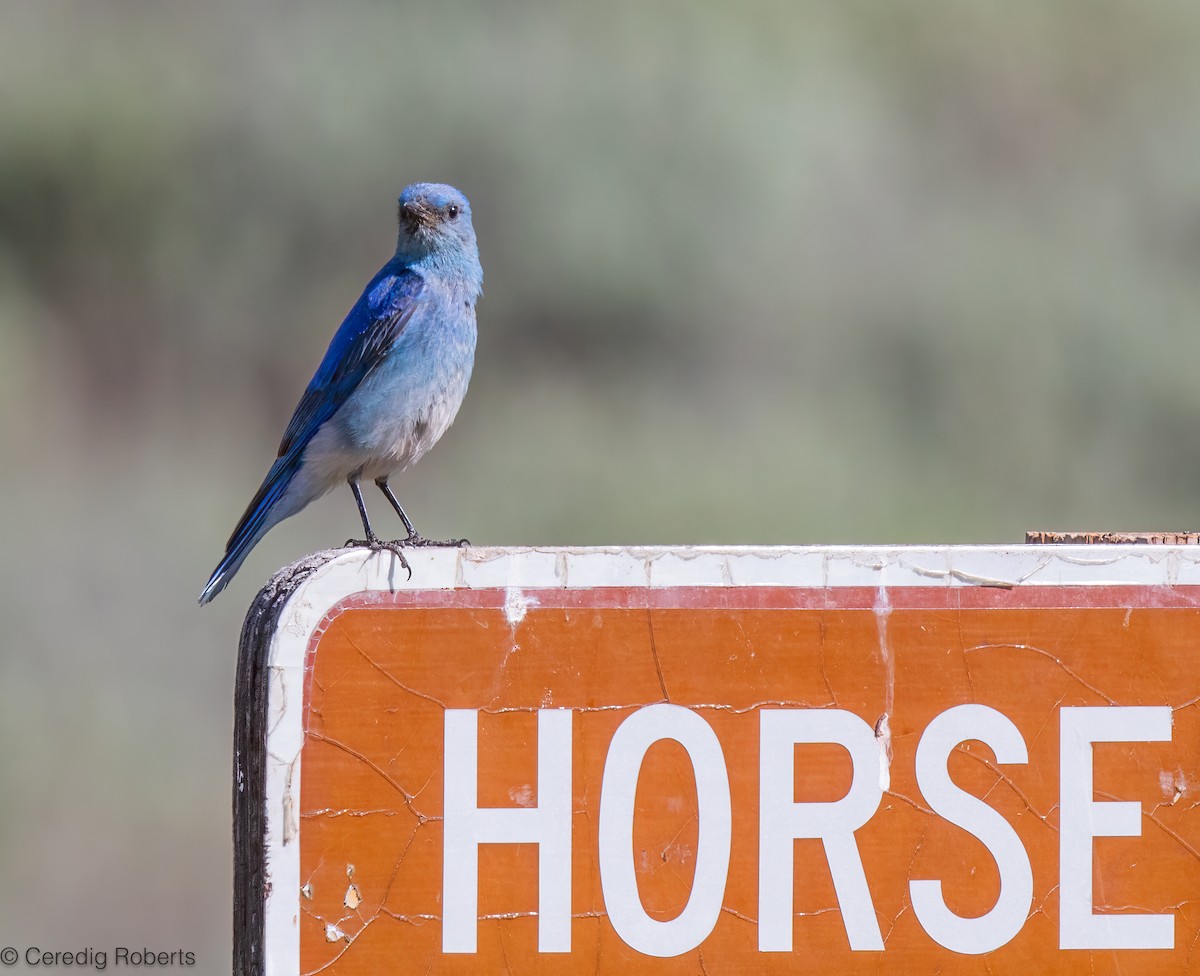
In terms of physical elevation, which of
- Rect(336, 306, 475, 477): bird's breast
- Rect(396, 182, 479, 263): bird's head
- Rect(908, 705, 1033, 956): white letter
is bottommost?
Rect(908, 705, 1033, 956): white letter

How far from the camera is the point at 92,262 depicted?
880cm

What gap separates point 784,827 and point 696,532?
18.9 ft

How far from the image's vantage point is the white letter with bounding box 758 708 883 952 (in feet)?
6.47

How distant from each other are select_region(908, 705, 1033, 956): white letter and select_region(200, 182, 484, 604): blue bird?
229 cm

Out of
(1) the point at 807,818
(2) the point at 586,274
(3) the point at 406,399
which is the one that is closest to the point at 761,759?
(1) the point at 807,818

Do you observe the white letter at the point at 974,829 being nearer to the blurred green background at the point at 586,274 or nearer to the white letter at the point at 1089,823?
the white letter at the point at 1089,823

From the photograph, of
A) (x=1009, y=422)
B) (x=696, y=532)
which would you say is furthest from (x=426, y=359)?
(x=1009, y=422)

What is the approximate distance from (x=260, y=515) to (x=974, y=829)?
8.58 ft

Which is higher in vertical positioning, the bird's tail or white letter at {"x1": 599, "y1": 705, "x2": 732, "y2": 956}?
the bird's tail

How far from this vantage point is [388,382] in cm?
410

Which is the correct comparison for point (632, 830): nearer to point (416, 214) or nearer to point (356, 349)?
point (356, 349)

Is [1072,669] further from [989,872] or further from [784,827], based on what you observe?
[784,827]

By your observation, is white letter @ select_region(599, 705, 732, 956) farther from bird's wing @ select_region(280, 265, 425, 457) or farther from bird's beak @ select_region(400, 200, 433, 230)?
bird's beak @ select_region(400, 200, 433, 230)

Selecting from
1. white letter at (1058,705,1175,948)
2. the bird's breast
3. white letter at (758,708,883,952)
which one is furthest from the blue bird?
white letter at (1058,705,1175,948)
